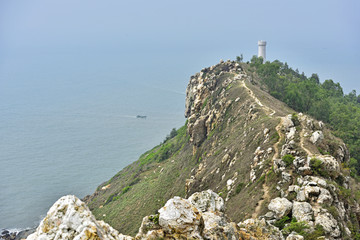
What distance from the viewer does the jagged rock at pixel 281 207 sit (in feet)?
82.3

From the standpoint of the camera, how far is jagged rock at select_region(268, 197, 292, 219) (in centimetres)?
2509

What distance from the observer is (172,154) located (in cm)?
9975

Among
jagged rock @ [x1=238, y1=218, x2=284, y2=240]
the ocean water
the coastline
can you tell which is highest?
jagged rock @ [x1=238, y1=218, x2=284, y2=240]

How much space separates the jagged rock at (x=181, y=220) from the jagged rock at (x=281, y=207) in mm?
11283

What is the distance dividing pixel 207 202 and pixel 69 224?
10752 millimetres

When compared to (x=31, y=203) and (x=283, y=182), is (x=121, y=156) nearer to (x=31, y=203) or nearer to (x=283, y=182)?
(x=31, y=203)

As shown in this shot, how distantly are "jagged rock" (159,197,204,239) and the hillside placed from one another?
32.0ft

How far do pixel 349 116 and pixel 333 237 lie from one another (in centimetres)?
6273

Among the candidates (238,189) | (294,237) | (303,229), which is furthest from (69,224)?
Result: (238,189)

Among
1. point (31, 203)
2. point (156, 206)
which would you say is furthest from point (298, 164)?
point (31, 203)

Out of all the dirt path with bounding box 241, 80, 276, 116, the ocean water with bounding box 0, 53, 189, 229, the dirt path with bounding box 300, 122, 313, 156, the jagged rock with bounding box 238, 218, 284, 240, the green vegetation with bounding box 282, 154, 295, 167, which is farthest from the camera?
the ocean water with bounding box 0, 53, 189, 229

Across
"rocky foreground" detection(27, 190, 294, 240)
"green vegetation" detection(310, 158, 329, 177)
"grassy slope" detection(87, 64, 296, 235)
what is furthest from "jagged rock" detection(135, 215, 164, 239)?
"green vegetation" detection(310, 158, 329, 177)

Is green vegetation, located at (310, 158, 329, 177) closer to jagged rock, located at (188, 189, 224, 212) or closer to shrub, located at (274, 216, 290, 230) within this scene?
shrub, located at (274, 216, 290, 230)

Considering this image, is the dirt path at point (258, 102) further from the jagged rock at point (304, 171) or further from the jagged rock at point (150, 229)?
the jagged rock at point (150, 229)
